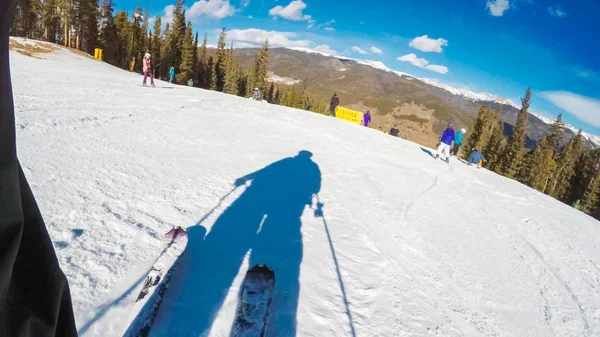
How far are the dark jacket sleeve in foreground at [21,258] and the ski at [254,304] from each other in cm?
272

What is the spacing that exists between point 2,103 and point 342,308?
173 inches

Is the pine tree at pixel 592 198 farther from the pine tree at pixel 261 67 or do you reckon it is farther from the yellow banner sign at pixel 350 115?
the pine tree at pixel 261 67

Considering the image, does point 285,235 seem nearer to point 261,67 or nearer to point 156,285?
point 156,285

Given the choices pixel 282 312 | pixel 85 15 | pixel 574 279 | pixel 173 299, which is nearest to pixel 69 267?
pixel 173 299

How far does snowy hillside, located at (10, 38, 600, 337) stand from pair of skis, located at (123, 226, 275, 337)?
0.18 m

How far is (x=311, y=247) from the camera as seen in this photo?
18.8 ft

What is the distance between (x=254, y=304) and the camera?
376 cm

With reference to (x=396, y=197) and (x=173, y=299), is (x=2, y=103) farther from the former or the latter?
(x=396, y=197)

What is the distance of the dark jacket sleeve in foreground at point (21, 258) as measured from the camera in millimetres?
682

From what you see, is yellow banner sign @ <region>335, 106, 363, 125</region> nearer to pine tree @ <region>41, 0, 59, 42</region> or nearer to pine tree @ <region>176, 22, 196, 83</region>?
pine tree @ <region>176, 22, 196, 83</region>

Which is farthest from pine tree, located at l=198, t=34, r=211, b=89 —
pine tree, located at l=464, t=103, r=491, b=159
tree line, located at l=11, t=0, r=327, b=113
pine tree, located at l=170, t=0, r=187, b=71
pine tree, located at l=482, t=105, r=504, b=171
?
pine tree, located at l=482, t=105, r=504, b=171

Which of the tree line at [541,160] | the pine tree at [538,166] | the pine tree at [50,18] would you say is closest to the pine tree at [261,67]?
the pine tree at [50,18]

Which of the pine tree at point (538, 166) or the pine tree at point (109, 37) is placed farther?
the pine tree at point (109, 37)

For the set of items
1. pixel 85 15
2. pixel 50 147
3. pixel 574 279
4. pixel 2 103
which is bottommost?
pixel 574 279
